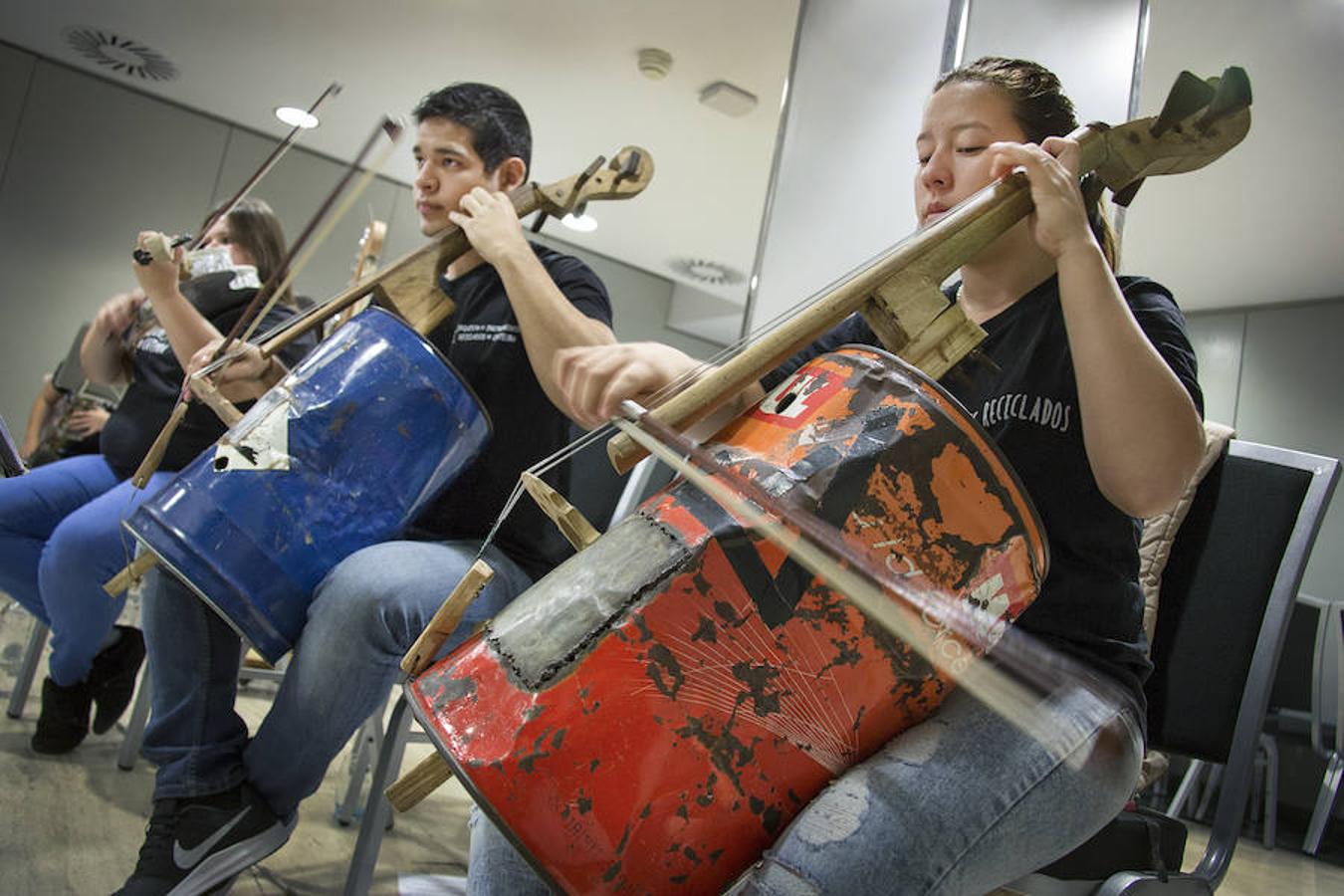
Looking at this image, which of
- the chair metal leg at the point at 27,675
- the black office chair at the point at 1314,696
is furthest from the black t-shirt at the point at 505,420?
the black office chair at the point at 1314,696

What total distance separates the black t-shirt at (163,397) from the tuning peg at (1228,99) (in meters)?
1.53

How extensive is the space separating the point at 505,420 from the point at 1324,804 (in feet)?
12.4

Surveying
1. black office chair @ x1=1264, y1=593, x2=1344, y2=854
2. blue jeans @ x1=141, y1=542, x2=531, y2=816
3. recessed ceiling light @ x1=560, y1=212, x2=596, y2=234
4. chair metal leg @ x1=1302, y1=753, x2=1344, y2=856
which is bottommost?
chair metal leg @ x1=1302, y1=753, x2=1344, y2=856

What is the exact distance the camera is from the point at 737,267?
18.1 ft

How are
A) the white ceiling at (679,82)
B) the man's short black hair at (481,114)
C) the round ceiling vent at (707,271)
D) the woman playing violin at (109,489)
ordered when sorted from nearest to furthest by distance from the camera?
the man's short black hair at (481,114) < the woman playing violin at (109,489) < the white ceiling at (679,82) < the round ceiling vent at (707,271)

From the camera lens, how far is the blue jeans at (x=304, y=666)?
93 cm

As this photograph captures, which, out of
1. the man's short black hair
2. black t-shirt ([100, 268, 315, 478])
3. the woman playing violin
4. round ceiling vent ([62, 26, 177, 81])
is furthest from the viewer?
round ceiling vent ([62, 26, 177, 81])

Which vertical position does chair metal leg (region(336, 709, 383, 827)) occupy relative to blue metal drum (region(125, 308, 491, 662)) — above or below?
below

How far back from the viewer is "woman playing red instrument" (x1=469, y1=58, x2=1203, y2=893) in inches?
20.9

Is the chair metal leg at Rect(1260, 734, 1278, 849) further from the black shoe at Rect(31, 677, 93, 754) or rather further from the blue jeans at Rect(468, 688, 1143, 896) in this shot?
the black shoe at Rect(31, 677, 93, 754)

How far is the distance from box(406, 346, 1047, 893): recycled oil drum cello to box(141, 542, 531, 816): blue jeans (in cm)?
44

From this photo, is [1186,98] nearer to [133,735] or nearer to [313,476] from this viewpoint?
[313,476]

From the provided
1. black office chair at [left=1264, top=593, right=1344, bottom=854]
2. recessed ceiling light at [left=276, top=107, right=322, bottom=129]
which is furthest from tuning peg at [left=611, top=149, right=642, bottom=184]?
recessed ceiling light at [left=276, top=107, right=322, bottom=129]

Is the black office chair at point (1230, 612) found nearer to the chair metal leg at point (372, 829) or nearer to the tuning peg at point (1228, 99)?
the tuning peg at point (1228, 99)
